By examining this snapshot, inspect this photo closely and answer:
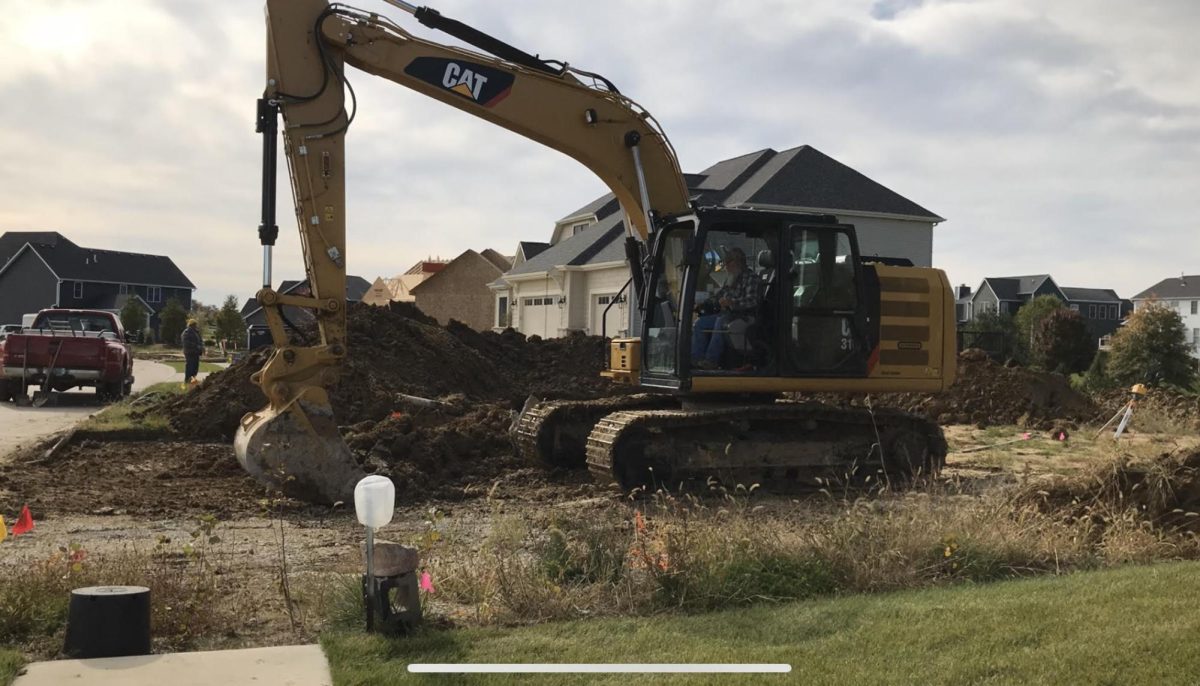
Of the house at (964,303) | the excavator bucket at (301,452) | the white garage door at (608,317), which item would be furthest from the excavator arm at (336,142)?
the house at (964,303)

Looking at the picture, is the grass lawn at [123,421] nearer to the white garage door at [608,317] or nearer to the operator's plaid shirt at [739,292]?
the operator's plaid shirt at [739,292]

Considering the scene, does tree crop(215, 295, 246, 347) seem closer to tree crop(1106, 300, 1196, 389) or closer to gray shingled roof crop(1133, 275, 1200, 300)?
tree crop(1106, 300, 1196, 389)

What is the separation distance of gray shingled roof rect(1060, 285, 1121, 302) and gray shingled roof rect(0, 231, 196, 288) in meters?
69.4

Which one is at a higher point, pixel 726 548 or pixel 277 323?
pixel 277 323

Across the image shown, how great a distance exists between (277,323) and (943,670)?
7096mm

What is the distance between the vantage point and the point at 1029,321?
165 feet

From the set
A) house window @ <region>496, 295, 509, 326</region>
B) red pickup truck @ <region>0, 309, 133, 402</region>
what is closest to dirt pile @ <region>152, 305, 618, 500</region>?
red pickup truck @ <region>0, 309, 133, 402</region>

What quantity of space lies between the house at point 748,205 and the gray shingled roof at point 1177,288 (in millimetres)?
52870

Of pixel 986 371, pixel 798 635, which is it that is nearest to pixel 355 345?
pixel 986 371

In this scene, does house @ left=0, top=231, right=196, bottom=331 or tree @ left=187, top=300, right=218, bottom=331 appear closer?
tree @ left=187, top=300, right=218, bottom=331

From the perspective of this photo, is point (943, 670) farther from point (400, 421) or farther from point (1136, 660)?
point (400, 421)

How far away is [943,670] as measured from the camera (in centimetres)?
516

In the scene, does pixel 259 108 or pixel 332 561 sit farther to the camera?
pixel 259 108

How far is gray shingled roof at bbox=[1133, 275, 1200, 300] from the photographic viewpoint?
265 feet
